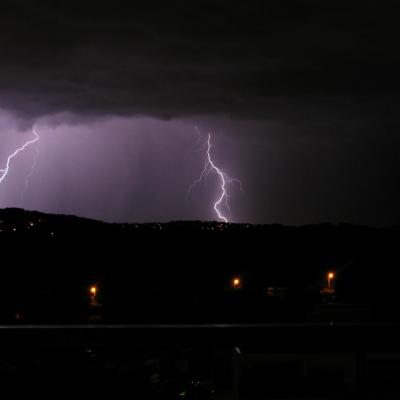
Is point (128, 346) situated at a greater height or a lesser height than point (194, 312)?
lesser

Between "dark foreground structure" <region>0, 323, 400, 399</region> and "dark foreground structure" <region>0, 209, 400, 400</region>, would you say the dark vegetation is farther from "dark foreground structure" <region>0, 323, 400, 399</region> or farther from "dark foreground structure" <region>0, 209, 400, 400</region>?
"dark foreground structure" <region>0, 323, 400, 399</region>

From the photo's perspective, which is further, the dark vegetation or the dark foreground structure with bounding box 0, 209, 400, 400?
the dark vegetation

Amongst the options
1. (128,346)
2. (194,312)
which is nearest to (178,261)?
(194,312)

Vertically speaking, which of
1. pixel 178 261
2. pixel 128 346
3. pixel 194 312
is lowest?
pixel 128 346

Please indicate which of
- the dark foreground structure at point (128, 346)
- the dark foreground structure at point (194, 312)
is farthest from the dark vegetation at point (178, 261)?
the dark foreground structure at point (128, 346)

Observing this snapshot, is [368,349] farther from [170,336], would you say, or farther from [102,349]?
[102,349]

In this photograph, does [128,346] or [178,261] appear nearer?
[128,346]

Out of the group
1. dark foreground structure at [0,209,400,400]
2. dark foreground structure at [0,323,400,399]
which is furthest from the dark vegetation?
dark foreground structure at [0,323,400,399]

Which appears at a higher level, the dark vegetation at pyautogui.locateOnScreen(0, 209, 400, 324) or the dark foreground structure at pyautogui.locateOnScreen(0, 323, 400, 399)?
the dark vegetation at pyautogui.locateOnScreen(0, 209, 400, 324)

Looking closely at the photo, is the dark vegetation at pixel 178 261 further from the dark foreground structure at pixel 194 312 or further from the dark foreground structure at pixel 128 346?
the dark foreground structure at pixel 128 346

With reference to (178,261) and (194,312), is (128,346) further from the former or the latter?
(178,261)

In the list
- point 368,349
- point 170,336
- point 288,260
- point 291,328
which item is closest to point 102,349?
point 170,336
